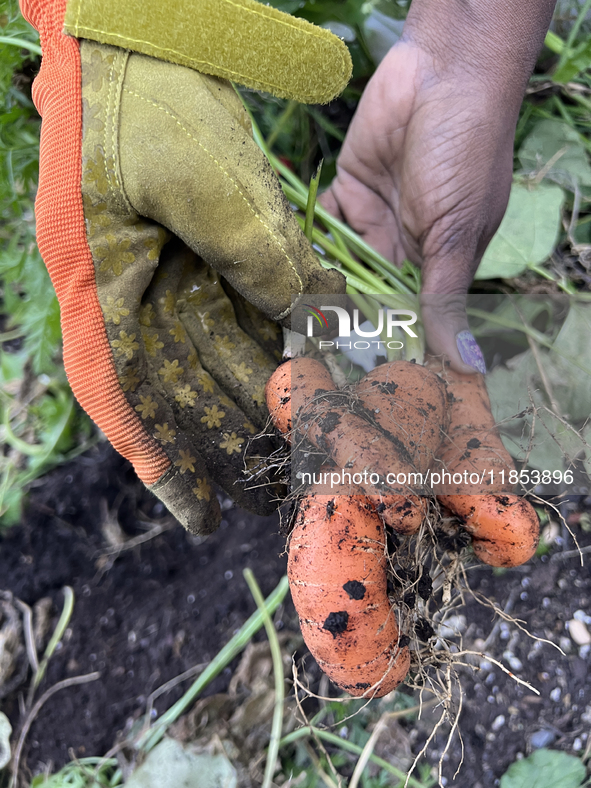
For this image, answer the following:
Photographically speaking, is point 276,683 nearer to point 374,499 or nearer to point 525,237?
point 374,499

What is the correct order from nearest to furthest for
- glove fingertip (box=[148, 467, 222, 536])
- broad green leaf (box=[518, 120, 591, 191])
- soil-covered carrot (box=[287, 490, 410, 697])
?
1. soil-covered carrot (box=[287, 490, 410, 697])
2. glove fingertip (box=[148, 467, 222, 536])
3. broad green leaf (box=[518, 120, 591, 191])

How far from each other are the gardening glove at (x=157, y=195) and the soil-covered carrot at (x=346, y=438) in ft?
0.41

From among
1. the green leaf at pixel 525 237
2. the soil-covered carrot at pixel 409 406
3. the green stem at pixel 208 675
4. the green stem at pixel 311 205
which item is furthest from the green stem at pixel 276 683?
the green leaf at pixel 525 237

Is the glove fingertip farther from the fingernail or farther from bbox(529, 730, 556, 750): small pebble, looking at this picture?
bbox(529, 730, 556, 750): small pebble

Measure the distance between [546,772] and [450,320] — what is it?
975 millimetres

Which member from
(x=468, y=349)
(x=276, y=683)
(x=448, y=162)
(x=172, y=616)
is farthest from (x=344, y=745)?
(x=448, y=162)

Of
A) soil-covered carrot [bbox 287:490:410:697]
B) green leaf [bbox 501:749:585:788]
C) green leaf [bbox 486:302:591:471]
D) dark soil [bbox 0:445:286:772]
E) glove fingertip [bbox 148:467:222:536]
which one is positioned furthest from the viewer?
dark soil [bbox 0:445:286:772]

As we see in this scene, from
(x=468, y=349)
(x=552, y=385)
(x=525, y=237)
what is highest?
(x=525, y=237)

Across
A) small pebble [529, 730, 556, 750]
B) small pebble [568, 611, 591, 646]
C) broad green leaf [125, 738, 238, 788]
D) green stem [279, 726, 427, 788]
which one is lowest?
broad green leaf [125, 738, 238, 788]

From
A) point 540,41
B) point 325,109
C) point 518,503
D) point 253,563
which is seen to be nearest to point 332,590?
point 518,503

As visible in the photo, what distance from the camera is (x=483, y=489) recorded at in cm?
91

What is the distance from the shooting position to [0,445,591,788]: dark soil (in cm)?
113

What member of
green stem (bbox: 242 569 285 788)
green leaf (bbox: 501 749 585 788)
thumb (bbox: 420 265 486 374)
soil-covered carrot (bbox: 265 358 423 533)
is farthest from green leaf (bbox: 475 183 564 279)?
green leaf (bbox: 501 749 585 788)

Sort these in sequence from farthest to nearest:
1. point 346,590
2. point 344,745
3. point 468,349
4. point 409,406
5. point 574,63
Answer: point 574,63, point 344,745, point 468,349, point 409,406, point 346,590
